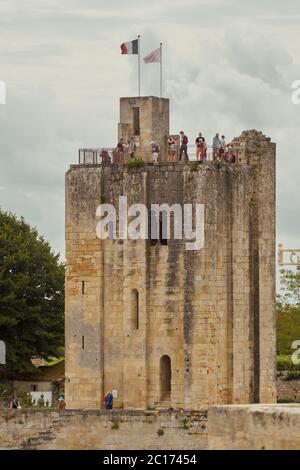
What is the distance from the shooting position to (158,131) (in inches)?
3489

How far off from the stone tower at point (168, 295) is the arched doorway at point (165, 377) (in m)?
0.05

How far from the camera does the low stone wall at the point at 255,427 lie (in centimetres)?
6869

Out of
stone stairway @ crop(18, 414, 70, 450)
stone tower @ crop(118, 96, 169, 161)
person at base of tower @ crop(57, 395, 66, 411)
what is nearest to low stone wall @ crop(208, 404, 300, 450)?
stone stairway @ crop(18, 414, 70, 450)

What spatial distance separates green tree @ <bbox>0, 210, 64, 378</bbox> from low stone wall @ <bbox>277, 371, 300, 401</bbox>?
961 cm

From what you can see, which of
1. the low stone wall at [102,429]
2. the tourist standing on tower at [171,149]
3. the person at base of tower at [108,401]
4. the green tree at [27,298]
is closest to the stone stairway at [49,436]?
the low stone wall at [102,429]

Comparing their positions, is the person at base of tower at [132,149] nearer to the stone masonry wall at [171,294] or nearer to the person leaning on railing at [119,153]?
the person leaning on railing at [119,153]

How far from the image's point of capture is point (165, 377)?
87438 millimetres

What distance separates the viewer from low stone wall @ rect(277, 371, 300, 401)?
10231 centimetres

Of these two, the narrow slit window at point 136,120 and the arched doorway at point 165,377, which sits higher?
the narrow slit window at point 136,120

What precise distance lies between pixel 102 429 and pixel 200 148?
400 inches

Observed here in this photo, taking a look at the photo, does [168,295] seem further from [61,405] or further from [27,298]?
[27,298]

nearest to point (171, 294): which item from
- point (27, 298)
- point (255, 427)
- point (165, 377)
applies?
point (165, 377)

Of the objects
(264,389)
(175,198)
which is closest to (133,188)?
(175,198)
